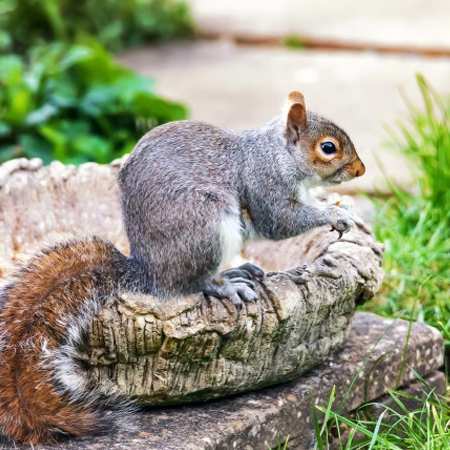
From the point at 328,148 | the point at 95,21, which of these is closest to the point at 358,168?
the point at 328,148

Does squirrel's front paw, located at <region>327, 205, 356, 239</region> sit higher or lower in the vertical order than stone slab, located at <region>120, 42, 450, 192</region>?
higher

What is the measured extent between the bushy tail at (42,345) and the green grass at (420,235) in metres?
1.36

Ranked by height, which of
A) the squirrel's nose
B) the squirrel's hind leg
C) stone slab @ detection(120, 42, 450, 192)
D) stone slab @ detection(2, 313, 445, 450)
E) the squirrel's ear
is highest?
the squirrel's ear

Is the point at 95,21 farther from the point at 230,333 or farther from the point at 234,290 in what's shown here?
the point at 230,333

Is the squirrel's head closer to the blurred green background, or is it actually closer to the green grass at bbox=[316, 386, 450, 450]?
the green grass at bbox=[316, 386, 450, 450]

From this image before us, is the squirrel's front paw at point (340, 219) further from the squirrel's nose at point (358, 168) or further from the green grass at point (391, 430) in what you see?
the green grass at point (391, 430)

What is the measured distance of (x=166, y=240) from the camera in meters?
2.74

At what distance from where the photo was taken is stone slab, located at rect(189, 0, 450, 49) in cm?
778

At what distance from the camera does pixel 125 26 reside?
323 inches

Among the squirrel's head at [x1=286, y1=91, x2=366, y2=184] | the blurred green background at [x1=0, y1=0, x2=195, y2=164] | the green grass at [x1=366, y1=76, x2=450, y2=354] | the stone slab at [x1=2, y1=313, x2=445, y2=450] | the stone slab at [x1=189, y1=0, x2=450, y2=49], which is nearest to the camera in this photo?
the stone slab at [x1=2, y1=313, x2=445, y2=450]

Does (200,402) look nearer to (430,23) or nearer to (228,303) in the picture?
(228,303)

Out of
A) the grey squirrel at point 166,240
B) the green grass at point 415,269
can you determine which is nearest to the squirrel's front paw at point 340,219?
the grey squirrel at point 166,240

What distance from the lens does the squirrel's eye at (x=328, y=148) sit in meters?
3.02

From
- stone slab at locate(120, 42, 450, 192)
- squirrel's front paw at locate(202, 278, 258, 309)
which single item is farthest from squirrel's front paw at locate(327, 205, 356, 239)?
stone slab at locate(120, 42, 450, 192)
